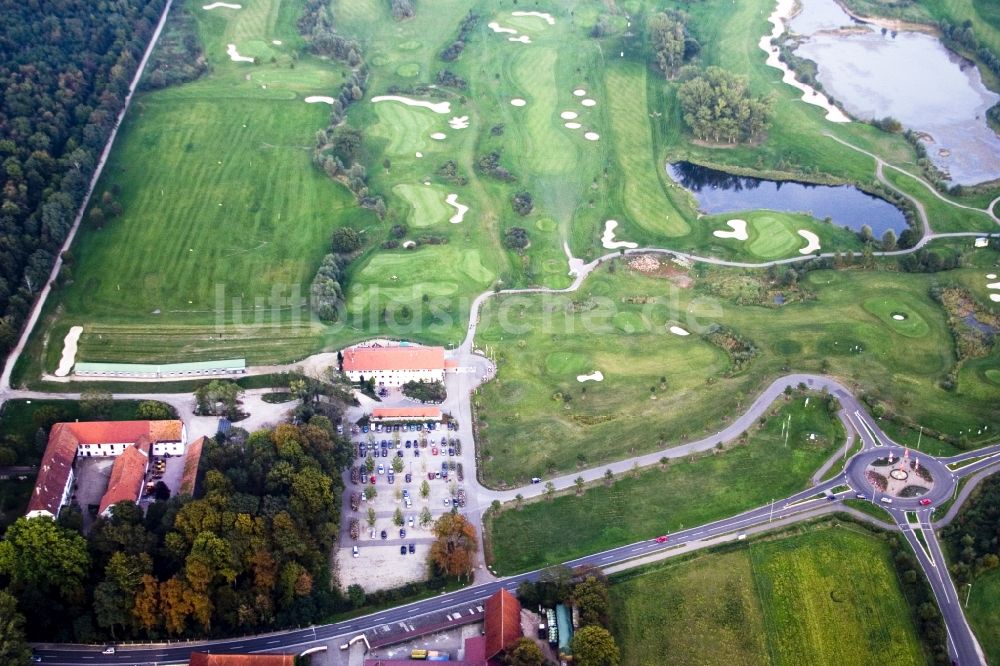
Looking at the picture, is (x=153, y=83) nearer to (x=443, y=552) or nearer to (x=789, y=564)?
(x=443, y=552)

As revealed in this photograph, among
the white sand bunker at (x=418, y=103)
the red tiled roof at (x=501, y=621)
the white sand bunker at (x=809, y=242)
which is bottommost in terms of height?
the white sand bunker at (x=418, y=103)

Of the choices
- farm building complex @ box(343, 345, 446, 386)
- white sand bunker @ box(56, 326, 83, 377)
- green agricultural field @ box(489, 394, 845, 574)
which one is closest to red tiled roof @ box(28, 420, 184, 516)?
white sand bunker @ box(56, 326, 83, 377)

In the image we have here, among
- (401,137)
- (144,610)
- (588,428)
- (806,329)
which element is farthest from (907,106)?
(144,610)

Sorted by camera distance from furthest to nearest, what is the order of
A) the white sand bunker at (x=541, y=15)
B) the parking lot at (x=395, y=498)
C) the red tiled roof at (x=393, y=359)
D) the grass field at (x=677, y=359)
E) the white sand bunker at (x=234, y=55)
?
1. the white sand bunker at (x=541, y=15)
2. the white sand bunker at (x=234, y=55)
3. the red tiled roof at (x=393, y=359)
4. the grass field at (x=677, y=359)
5. the parking lot at (x=395, y=498)

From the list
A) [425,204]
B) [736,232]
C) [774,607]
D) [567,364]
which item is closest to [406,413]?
[567,364]

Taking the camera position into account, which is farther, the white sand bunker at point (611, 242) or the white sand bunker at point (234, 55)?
the white sand bunker at point (234, 55)

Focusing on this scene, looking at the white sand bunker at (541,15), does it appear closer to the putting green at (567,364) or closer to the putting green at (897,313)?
the putting green at (897,313)

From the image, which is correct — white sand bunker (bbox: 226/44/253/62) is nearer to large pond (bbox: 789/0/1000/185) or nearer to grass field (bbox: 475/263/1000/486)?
grass field (bbox: 475/263/1000/486)

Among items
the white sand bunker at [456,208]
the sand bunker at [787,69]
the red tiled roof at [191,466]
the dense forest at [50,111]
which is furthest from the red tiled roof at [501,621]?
the sand bunker at [787,69]

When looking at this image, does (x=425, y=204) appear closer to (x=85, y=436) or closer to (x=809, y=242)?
(x=809, y=242)
